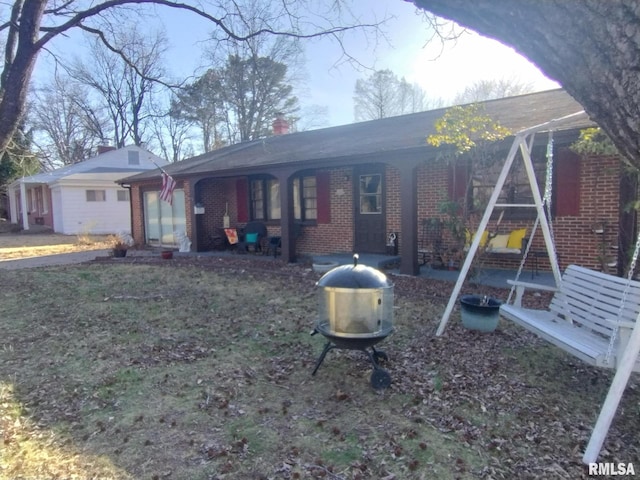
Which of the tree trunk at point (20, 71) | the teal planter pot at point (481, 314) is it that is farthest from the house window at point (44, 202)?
the teal planter pot at point (481, 314)

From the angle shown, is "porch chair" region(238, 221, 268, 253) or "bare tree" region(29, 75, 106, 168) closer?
"porch chair" region(238, 221, 268, 253)

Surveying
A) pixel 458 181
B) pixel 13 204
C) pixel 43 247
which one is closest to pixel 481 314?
pixel 458 181

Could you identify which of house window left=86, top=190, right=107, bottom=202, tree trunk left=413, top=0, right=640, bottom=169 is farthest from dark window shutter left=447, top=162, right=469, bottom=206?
house window left=86, top=190, right=107, bottom=202

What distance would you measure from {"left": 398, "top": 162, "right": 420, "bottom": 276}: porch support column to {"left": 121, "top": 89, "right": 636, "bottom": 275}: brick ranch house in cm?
2

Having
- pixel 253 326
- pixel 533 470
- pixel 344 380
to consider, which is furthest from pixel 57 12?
pixel 533 470

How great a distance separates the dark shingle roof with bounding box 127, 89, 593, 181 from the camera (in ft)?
28.4

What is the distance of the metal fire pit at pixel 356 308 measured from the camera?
369 cm

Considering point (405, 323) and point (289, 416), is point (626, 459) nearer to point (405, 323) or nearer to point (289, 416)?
point (289, 416)

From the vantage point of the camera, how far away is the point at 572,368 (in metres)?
4.26

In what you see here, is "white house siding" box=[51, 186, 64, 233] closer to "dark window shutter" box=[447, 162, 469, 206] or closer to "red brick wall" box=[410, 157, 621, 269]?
"dark window shutter" box=[447, 162, 469, 206]

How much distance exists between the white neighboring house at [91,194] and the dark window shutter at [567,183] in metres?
18.8

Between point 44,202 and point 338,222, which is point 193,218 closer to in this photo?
point 338,222

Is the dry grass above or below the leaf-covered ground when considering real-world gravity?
above

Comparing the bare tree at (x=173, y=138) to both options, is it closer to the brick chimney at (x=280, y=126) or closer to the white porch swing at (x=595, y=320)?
the brick chimney at (x=280, y=126)
